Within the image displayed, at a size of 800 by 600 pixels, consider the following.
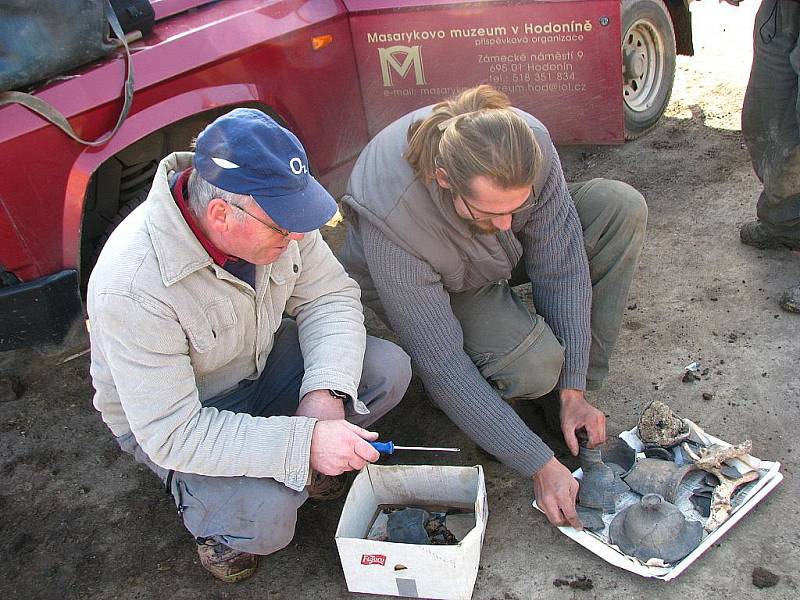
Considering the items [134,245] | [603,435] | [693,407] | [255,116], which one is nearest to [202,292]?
[134,245]

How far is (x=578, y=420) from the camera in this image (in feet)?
8.48

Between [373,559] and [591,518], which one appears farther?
[591,518]

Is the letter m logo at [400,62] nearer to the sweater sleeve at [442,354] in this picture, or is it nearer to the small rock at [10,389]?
the sweater sleeve at [442,354]

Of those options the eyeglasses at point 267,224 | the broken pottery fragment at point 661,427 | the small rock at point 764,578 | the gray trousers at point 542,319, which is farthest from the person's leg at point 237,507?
the small rock at point 764,578

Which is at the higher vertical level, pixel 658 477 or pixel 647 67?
pixel 647 67

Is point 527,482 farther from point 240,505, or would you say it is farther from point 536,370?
point 240,505

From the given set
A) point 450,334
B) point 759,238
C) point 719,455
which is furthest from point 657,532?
point 759,238

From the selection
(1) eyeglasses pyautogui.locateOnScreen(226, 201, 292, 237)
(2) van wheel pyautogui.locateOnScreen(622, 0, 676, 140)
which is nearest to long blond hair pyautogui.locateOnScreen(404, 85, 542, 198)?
(1) eyeglasses pyautogui.locateOnScreen(226, 201, 292, 237)

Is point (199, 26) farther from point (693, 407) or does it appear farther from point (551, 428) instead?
point (693, 407)

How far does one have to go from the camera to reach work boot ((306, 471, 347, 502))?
2.67 m

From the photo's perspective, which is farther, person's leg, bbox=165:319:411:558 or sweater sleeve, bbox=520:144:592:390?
sweater sleeve, bbox=520:144:592:390

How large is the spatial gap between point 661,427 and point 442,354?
776mm

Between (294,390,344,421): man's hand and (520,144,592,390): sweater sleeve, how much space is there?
2.56 feet

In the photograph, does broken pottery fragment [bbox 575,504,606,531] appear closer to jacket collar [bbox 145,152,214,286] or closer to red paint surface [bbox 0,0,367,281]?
jacket collar [bbox 145,152,214,286]
